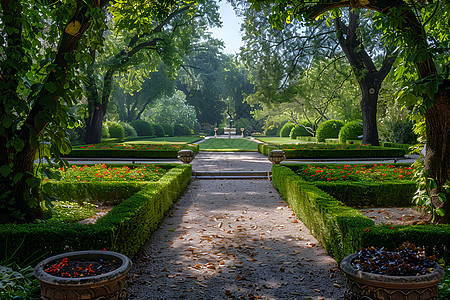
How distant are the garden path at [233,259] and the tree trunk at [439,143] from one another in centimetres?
199

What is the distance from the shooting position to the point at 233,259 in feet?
15.7

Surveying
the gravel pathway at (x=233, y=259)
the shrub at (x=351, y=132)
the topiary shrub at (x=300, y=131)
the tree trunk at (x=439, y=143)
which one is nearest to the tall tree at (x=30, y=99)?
the gravel pathway at (x=233, y=259)

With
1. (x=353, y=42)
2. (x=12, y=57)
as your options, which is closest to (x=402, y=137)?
(x=353, y=42)

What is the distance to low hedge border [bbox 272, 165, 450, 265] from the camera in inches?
153

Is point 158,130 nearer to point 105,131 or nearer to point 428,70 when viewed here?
point 105,131

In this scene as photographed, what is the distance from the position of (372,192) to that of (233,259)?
4.28 metres

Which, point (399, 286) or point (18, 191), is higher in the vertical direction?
point (18, 191)

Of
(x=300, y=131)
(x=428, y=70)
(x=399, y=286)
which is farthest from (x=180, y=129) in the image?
(x=399, y=286)

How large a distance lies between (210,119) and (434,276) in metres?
56.4

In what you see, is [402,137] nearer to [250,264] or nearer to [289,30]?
[289,30]

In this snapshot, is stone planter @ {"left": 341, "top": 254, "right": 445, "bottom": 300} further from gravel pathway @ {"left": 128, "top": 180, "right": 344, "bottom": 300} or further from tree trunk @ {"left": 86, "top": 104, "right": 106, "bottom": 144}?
tree trunk @ {"left": 86, "top": 104, "right": 106, "bottom": 144}

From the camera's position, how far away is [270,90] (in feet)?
69.6

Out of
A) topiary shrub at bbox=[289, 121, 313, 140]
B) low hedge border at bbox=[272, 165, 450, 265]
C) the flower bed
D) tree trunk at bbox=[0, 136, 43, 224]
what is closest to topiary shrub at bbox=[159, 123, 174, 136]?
topiary shrub at bbox=[289, 121, 313, 140]

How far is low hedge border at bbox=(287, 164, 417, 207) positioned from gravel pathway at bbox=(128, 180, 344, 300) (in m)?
1.14
